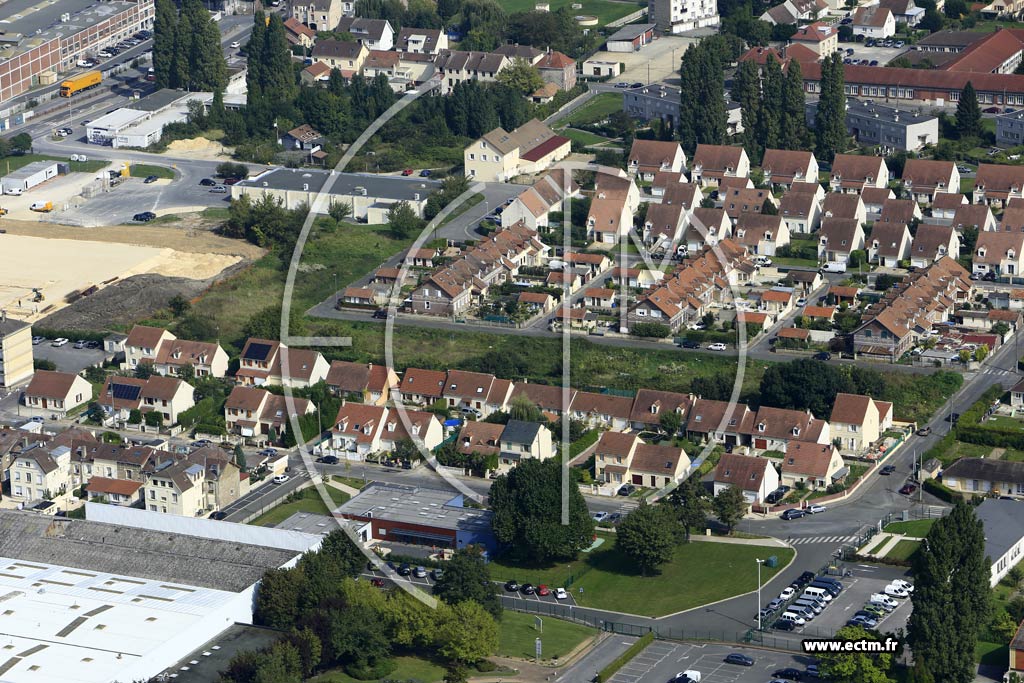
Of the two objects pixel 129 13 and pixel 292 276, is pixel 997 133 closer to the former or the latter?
pixel 292 276

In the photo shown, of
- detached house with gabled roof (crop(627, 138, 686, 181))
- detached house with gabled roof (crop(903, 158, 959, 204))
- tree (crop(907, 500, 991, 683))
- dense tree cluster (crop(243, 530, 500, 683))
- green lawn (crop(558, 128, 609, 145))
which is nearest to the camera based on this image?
tree (crop(907, 500, 991, 683))

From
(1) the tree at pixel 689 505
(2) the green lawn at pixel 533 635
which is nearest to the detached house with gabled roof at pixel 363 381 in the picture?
(1) the tree at pixel 689 505

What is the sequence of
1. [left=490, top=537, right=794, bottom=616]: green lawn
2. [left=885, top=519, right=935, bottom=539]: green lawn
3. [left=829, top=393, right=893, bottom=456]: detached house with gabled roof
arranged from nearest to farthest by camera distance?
[left=490, top=537, right=794, bottom=616]: green lawn
[left=885, top=519, right=935, bottom=539]: green lawn
[left=829, top=393, right=893, bottom=456]: detached house with gabled roof

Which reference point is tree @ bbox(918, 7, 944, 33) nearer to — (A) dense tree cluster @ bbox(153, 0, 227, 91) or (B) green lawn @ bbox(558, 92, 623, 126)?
(B) green lawn @ bbox(558, 92, 623, 126)

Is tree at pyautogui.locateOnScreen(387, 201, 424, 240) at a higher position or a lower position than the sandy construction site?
higher

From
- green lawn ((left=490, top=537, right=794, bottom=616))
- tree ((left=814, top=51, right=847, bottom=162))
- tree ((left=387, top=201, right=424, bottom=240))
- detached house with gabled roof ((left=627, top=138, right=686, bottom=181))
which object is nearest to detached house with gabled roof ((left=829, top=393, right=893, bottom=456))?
green lawn ((left=490, top=537, right=794, bottom=616))

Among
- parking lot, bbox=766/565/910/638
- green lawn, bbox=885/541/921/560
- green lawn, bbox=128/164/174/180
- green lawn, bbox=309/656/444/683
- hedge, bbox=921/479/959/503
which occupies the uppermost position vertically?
green lawn, bbox=128/164/174/180

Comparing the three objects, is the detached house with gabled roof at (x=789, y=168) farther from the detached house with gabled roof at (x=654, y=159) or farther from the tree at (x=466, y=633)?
the tree at (x=466, y=633)

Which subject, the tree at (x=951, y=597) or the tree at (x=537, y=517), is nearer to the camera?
the tree at (x=951, y=597)
